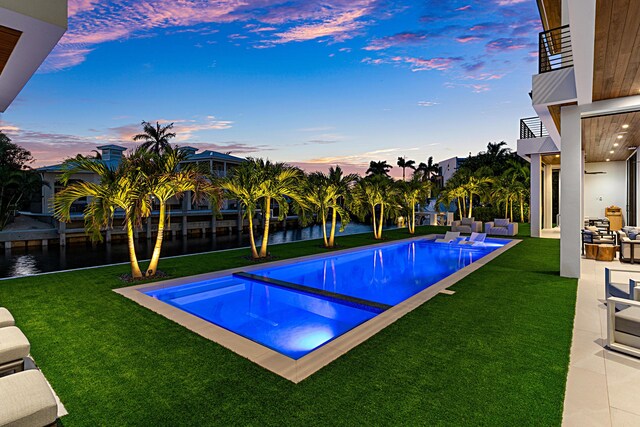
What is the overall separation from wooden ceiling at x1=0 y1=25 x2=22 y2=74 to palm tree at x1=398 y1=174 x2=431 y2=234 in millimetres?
17707

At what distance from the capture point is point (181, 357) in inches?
161

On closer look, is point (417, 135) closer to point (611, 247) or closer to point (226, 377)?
point (611, 247)

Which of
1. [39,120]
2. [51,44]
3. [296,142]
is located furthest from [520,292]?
[39,120]

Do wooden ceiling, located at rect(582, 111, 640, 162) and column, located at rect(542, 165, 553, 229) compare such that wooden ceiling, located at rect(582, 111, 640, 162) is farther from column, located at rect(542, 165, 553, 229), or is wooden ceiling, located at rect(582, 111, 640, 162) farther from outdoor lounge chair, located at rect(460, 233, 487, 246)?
outdoor lounge chair, located at rect(460, 233, 487, 246)

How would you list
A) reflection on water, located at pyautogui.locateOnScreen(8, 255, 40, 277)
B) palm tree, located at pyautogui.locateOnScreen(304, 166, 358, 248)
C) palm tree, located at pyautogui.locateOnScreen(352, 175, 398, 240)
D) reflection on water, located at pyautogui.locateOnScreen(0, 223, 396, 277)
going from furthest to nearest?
palm tree, located at pyautogui.locateOnScreen(352, 175, 398, 240), palm tree, located at pyautogui.locateOnScreen(304, 166, 358, 248), reflection on water, located at pyautogui.locateOnScreen(0, 223, 396, 277), reflection on water, located at pyautogui.locateOnScreen(8, 255, 40, 277)

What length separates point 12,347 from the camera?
3344 mm

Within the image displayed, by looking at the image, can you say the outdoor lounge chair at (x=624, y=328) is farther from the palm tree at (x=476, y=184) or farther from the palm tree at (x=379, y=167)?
the palm tree at (x=379, y=167)

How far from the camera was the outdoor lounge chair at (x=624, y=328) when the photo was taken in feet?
13.5

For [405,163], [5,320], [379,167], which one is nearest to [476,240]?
[5,320]

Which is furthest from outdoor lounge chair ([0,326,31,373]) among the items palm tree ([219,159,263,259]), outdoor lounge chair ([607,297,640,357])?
palm tree ([219,159,263,259])

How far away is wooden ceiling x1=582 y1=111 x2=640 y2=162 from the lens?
961cm

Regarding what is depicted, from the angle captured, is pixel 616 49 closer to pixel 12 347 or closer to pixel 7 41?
pixel 7 41

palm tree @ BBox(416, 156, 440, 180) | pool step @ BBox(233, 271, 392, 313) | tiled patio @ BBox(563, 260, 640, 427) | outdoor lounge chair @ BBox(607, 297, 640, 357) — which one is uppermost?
palm tree @ BBox(416, 156, 440, 180)

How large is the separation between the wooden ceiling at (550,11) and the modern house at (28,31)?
13.2m
